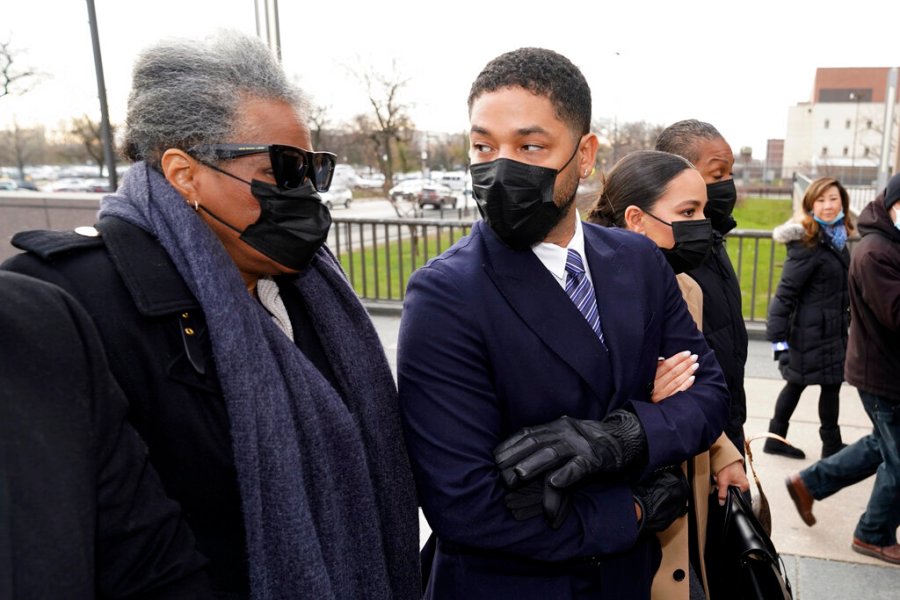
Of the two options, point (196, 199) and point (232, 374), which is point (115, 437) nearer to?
point (232, 374)

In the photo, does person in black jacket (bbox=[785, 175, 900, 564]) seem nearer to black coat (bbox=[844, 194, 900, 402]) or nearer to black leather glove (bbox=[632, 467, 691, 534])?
black coat (bbox=[844, 194, 900, 402])

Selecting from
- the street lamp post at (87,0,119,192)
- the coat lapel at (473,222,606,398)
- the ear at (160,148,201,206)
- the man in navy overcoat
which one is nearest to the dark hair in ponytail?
the man in navy overcoat

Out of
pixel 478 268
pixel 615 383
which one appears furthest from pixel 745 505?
pixel 478 268

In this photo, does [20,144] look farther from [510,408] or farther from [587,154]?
[510,408]

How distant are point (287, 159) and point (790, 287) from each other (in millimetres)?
4344

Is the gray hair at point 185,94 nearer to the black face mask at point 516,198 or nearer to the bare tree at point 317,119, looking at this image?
the bare tree at point 317,119

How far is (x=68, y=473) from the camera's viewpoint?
3.03ft

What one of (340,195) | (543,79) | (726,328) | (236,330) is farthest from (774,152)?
(236,330)

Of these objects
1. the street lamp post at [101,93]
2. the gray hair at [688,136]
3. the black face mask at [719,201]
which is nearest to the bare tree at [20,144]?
the street lamp post at [101,93]

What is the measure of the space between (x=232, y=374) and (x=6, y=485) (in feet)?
1.89

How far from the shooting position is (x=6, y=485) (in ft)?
2.79

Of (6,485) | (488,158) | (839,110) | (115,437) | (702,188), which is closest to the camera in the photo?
(6,485)

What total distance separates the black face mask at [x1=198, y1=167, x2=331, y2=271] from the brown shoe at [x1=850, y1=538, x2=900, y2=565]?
3516 millimetres

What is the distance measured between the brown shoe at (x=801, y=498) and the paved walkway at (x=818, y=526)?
9 cm
